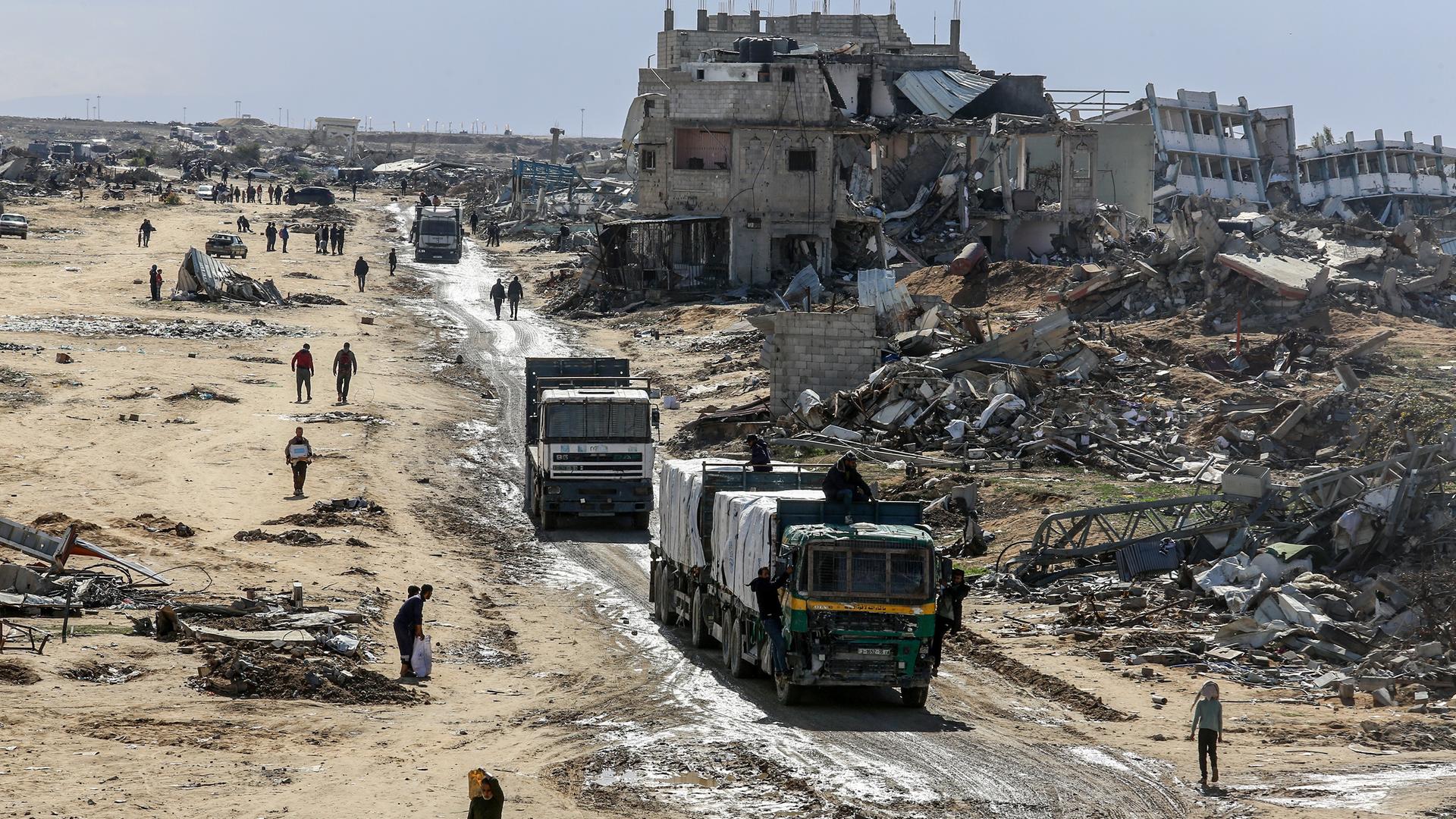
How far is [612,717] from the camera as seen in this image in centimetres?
1755

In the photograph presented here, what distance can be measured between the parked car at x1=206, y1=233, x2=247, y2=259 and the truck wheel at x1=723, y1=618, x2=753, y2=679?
201 ft

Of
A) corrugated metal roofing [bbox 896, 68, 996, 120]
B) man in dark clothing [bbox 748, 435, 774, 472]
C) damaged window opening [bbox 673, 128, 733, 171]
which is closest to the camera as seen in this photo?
man in dark clothing [bbox 748, 435, 774, 472]

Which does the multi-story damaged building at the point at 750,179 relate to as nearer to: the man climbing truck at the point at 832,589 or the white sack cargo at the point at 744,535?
the white sack cargo at the point at 744,535

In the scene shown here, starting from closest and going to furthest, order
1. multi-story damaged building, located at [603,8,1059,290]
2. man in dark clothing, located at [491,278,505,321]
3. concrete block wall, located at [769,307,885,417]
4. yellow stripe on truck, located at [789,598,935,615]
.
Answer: yellow stripe on truck, located at [789,598,935,615], concrete block wall, located at [769,307,885,417], man in dark clothing, located at [491,278,505,321], multi-story damaged building, located at [603,8,1059,290]

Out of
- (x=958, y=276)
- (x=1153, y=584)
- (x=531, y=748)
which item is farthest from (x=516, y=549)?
(x=958, y=276)

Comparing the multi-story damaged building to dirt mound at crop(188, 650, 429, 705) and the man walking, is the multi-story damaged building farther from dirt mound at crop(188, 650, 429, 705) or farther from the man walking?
dirt mound at crop(188, 650, 429, 705)

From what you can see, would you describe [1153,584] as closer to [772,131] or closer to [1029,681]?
[1029,681]

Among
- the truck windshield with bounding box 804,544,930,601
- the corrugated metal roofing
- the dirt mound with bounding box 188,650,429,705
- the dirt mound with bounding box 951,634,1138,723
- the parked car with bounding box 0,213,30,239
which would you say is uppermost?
the corrugated metal roofing

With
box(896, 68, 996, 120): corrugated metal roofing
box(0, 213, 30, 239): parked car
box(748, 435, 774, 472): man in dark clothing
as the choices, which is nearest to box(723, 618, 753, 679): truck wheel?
box(748, 435, 774, 472): man in dark clothing

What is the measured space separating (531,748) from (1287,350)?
2744cm

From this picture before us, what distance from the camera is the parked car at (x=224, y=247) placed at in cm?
7600

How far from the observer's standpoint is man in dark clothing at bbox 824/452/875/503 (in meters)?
18.6

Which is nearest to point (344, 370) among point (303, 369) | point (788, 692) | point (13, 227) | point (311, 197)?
point (303, 369)

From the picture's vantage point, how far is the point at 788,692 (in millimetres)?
17984
